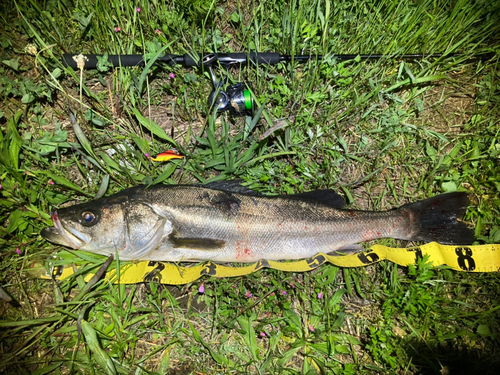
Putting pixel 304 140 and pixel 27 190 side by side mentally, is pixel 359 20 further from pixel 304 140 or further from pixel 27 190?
pixel 27 190

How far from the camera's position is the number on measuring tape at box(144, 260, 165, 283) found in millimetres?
3273

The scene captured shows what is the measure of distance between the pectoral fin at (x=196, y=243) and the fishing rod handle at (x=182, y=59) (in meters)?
2.23

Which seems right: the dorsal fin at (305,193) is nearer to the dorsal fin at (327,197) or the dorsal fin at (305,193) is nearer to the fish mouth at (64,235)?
the dorsal fin at (327,197)

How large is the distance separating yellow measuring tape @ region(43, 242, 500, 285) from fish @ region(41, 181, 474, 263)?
102 millimetres

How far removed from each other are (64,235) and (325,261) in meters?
2.98

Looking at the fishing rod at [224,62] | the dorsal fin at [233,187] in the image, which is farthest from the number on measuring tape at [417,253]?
the fishing rod at [224,62]

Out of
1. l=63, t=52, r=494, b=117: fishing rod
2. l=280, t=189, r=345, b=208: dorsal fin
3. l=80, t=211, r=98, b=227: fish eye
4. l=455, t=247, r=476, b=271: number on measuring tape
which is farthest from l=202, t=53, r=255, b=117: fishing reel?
l=455, t=247, r=476, b=271: number on measuring tape

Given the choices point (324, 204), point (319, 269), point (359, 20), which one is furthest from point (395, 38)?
point (319, 269)

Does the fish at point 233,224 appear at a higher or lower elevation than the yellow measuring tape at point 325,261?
higher

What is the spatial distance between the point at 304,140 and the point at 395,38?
6.18ft

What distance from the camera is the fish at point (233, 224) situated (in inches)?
122

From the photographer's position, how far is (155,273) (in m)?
3.31

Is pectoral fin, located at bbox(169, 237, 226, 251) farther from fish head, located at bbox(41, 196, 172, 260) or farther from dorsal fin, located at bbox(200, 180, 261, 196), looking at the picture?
dorsal fin, located at bbox(200, 180, 261, 196)

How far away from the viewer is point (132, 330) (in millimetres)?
3275
